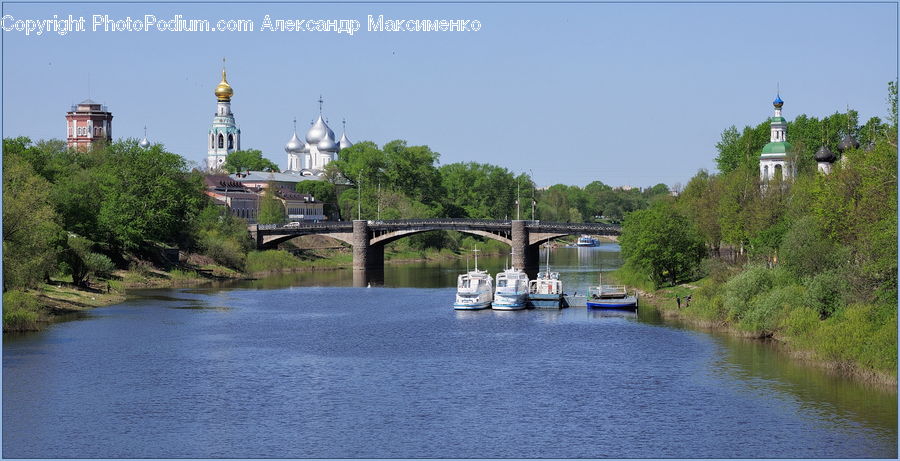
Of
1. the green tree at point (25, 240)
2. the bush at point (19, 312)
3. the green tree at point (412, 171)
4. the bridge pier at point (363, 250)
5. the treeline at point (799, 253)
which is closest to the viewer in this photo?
the treeline at point (799, 253)

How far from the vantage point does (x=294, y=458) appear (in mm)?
38750

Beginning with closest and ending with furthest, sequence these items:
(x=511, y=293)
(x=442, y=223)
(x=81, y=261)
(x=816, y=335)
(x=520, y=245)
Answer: (x=816, y=335), (x=81, y=261), (x=511, y=293), (x=520, y=245), (x=442, y=223)

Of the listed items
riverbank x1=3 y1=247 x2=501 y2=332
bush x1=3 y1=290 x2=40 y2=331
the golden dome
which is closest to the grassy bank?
bush x1=3 y1=290 x2=40 y2=331

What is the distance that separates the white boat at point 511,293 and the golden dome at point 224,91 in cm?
11506

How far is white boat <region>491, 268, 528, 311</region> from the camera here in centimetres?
8138

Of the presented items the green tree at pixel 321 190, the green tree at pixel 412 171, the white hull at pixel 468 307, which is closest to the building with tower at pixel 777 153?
the white hull at pixel 468 307

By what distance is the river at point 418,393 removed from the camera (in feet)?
132

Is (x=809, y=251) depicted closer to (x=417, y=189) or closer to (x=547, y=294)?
(x=547, y=294)

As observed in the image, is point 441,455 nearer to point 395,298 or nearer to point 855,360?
point 855,360

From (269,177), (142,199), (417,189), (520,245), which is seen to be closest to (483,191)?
(417,189)

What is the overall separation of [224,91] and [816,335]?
150067 mm

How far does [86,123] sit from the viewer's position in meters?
163

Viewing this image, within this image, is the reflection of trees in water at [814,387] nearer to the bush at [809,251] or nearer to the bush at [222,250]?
the bush at [809,251]

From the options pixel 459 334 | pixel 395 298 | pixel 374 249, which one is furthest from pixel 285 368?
pixel 374 249
